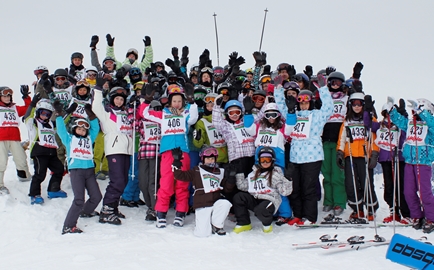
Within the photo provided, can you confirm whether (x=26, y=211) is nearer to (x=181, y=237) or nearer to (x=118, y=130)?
(x=118, y=130)

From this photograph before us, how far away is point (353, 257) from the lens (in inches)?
201

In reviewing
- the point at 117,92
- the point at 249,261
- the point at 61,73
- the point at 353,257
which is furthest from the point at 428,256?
the point at 61,73

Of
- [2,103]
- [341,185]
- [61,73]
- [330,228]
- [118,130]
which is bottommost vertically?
[330,228]

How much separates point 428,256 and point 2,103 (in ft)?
23.4

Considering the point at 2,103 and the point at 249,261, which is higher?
the point at 2,103

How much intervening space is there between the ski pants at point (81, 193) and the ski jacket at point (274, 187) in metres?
2.33

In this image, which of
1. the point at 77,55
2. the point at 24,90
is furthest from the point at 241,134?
the point at 77,55

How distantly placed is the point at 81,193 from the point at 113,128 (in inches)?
51.2

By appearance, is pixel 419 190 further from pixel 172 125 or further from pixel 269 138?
pixel 172 125

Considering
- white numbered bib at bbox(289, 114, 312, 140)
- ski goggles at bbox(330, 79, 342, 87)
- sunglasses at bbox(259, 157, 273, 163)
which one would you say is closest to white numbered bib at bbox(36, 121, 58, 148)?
sunglasses at bbox(259, 157, 273, 163)

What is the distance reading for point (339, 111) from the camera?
7496 mm

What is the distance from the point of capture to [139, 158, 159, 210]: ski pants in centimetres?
718

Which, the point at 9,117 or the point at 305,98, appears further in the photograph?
the point at 9,117

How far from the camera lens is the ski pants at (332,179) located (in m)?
7.39
